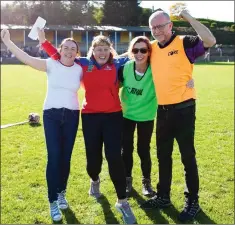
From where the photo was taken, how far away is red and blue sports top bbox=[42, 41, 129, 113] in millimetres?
4633

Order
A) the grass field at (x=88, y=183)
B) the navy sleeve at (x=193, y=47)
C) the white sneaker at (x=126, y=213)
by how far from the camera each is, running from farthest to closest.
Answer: the grass field at (x=88, y=183) → the white sneaker at (x=126, y=213) → the navy sleeve at (x=193, y=47)

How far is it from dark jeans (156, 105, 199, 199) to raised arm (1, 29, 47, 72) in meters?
1.57

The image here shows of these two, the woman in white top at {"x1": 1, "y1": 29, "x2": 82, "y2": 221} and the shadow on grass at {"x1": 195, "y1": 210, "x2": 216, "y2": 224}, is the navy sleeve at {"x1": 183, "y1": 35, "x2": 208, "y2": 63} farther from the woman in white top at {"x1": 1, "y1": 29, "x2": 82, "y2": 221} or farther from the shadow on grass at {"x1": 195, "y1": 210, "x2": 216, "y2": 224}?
the shadow on grass at {"x1": 195, "y1": 210, "x2": 216, "y2": 224}

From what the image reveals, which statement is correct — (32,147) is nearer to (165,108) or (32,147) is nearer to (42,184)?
(42,184)

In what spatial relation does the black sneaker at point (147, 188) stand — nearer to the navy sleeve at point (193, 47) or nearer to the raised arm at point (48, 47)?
the navy sleeve at point (193, 47)

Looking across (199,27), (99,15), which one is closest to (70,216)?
(199,27)

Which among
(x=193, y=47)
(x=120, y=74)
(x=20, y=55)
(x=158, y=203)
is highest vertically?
(x=193, y=47)

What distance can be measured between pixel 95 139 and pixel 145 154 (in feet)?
3.42

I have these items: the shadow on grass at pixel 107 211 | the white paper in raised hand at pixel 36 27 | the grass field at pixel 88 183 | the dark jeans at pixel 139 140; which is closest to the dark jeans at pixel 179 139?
the dark jeans at pixel 139 140

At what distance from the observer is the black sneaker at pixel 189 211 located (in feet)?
16.3

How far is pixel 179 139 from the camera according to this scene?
4.80 meters

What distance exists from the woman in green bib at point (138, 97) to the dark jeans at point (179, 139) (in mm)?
317

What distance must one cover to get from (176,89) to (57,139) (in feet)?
5.13

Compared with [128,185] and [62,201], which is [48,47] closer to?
[62,201]
